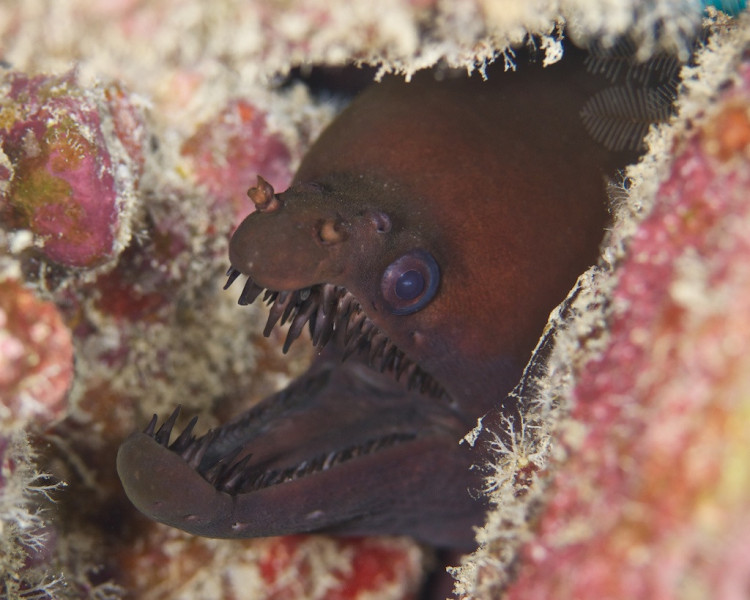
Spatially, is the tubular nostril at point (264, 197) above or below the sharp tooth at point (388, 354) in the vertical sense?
above

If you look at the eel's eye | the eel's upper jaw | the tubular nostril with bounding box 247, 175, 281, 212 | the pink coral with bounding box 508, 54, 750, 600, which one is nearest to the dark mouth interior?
the eel's upper jaw

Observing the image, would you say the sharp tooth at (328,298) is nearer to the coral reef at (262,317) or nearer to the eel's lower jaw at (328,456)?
the eel's lower jaw at (328,456)

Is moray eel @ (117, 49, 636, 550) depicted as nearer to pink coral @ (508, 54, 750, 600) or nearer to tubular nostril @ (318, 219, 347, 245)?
tubular nostril @ (318, 219, 347, 245)

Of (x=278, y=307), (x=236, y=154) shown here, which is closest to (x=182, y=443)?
(x=278, y=307)

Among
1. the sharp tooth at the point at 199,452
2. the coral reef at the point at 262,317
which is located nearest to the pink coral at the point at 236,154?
the coral reef at the point at 262,317

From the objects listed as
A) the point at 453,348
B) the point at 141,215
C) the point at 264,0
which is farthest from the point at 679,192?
the point at 141,215

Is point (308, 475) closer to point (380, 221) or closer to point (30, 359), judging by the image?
point (380, 221)
